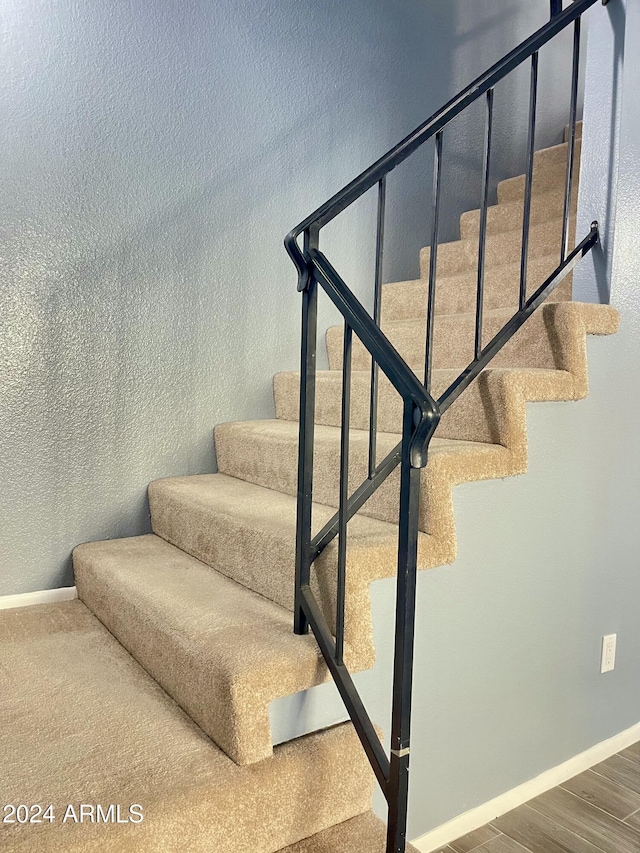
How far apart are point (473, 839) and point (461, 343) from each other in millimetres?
1404

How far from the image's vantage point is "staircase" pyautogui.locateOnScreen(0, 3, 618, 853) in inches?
48.2

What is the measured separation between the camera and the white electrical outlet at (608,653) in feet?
6.85

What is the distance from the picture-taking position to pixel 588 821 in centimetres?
180

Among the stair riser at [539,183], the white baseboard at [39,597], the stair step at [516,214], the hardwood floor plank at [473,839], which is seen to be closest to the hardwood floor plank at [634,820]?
the hardwood floor plank at [473,839]

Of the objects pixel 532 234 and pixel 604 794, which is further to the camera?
pixel 532 234

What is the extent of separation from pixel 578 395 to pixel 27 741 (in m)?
1.55

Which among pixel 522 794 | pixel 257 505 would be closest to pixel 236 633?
A: pixel 257 505

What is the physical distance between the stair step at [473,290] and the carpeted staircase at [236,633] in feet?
0.04

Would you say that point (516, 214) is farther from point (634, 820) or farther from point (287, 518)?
point (634, 820)

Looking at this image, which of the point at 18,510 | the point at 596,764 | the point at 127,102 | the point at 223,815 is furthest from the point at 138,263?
the point at 596,764

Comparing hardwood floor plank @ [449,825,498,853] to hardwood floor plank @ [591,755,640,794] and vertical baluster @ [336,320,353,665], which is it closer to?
hardwood floor plank @ [591,755,640,794]

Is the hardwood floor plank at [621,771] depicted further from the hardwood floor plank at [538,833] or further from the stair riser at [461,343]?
the stair riser at [461,343]

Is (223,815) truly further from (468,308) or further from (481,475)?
(468,308)

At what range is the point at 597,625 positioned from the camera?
2.06 metres
